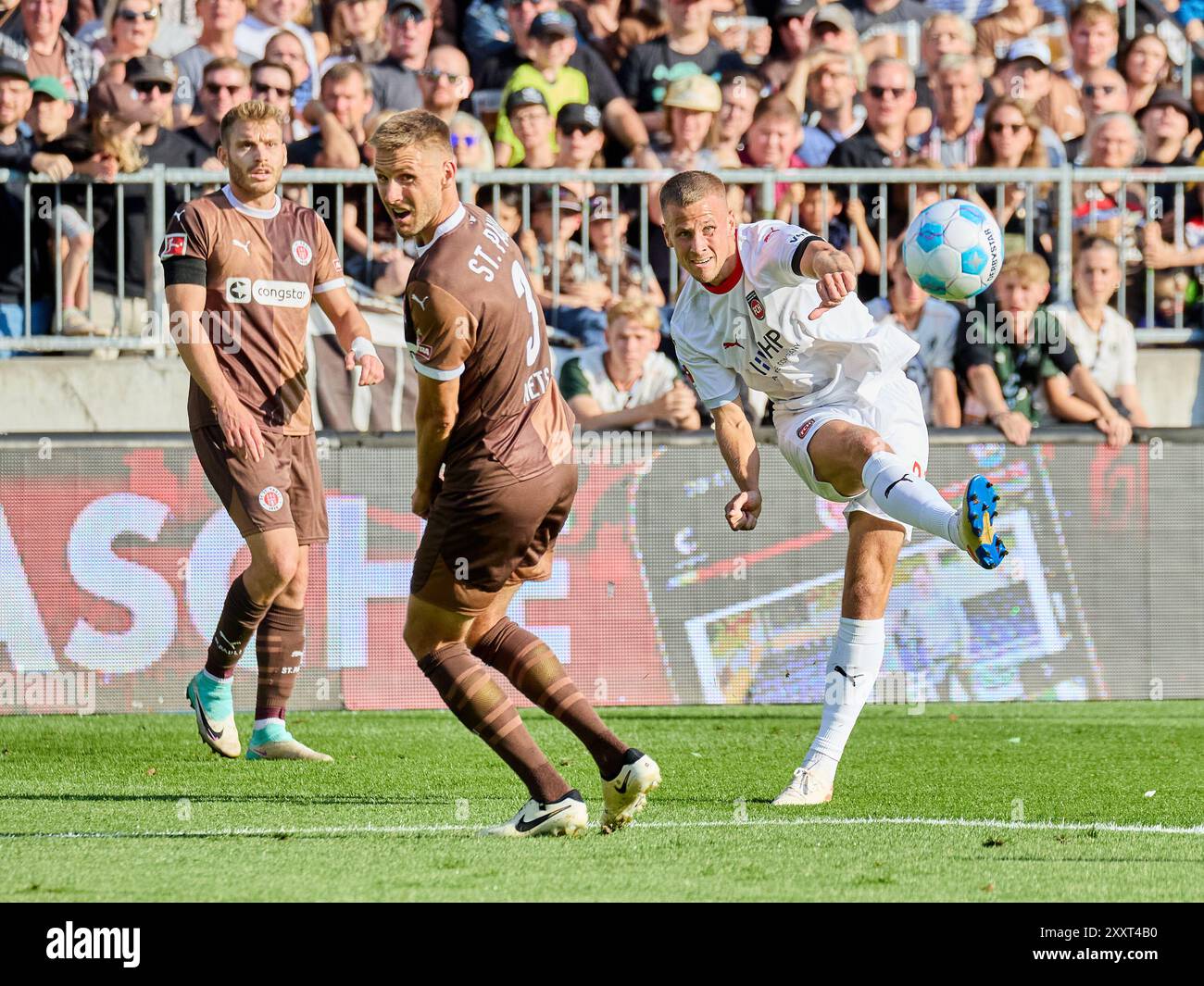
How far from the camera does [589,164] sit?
41.5ft

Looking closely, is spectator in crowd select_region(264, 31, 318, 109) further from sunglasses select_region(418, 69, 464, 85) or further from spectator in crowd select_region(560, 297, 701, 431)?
spectator in crowd select_region(560, 297, 701, 431)

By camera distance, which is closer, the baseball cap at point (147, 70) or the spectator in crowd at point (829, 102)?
the baseball cap at point (147, 70)

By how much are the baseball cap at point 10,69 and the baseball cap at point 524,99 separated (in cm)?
313

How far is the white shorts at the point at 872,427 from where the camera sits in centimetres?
716

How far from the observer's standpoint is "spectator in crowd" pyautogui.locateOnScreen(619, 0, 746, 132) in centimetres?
1366

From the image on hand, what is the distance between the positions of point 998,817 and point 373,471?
5078 mm

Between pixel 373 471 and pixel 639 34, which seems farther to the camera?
pixel 639 34

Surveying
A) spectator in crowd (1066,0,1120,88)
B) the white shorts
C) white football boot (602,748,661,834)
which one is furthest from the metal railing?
white football boot (602,748,661,834)

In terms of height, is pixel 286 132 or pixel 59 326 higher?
pixel 286 132

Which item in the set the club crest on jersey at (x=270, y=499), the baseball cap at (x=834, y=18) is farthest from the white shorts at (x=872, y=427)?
the baseball cap at (x=834, y=18)

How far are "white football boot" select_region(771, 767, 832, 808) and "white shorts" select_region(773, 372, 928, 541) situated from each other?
100cm

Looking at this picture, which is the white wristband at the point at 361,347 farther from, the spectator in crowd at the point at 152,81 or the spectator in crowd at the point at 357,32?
the spectator in crowd at the point at 357,32
